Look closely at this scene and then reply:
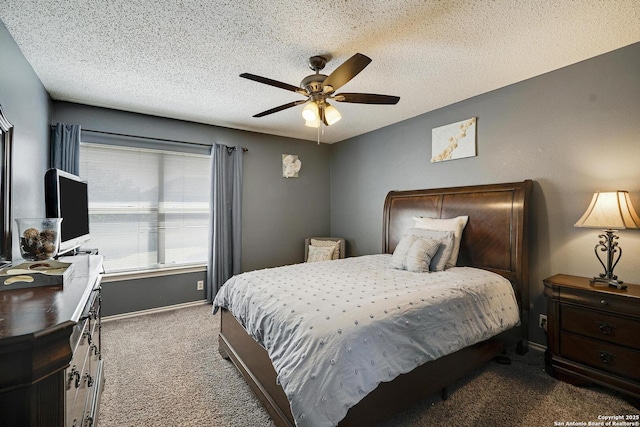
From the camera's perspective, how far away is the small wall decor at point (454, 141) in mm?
3107

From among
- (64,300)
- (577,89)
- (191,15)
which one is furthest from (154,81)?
(577,89)

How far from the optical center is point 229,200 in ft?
13.5

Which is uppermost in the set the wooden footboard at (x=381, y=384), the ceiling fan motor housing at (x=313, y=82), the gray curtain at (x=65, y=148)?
the ceiling fan motor housing at (x=313, y=82)

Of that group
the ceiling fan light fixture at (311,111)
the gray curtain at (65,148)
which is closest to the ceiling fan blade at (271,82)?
the ceiling fan light fixture at (311,111)

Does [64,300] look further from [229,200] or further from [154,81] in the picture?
[229,200]

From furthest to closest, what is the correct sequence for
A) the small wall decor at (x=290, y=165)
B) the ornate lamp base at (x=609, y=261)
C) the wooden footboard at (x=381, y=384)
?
1. the small wall decor at (x=290, y=165)
2. the ornate lamp base at (x=609, y=261)
3. the wooden footboard at (x=381, y=384)

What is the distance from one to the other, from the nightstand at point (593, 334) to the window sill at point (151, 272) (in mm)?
3861

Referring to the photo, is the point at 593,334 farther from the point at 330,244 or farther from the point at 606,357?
the point at 330,244

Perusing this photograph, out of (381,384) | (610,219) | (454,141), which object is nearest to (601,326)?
(610,219)

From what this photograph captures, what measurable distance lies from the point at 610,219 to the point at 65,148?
4.84 meters

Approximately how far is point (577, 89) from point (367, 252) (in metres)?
2.97

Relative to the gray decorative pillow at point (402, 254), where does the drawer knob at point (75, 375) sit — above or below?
below

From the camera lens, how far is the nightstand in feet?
6.14

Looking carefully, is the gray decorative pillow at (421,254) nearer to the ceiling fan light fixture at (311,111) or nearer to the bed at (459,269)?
the bed at (459,269)
